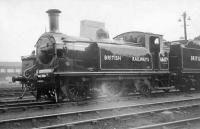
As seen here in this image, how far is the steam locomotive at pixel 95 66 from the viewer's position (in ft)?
37.4

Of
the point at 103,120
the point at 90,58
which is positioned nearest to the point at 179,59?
the point at 90,58

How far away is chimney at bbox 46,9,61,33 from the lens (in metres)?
13.2

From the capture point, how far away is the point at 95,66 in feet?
41.0

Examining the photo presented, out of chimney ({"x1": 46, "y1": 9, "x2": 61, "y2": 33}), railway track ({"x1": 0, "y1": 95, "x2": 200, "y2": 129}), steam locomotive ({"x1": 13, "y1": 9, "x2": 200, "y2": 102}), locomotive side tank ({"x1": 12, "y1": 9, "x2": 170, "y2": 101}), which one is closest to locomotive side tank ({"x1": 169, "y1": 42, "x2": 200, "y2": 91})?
steam locomotive ({"x1": 13, "y1": 9, "x2": 200, "y2": 102})

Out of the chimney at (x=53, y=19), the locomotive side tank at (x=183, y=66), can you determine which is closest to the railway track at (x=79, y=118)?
the chimney at (x=53, y=19)

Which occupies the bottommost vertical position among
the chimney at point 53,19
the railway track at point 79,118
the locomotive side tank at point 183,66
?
the railway track at point 79,118

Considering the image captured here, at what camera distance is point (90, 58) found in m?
12.5

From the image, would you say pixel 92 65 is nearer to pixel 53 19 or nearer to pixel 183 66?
pixel 53 19

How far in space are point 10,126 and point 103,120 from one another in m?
2.40

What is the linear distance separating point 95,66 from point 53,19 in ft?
10.2

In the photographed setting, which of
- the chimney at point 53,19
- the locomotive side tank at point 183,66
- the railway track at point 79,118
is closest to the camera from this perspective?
the railway track at point 79,118

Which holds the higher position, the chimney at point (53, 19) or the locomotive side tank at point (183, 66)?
the chimney at point (53, 19)

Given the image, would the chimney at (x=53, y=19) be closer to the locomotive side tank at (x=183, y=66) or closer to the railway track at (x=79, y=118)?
the railway track at (x=79, y=118)

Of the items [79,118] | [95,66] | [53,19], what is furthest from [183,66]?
[79,118]
